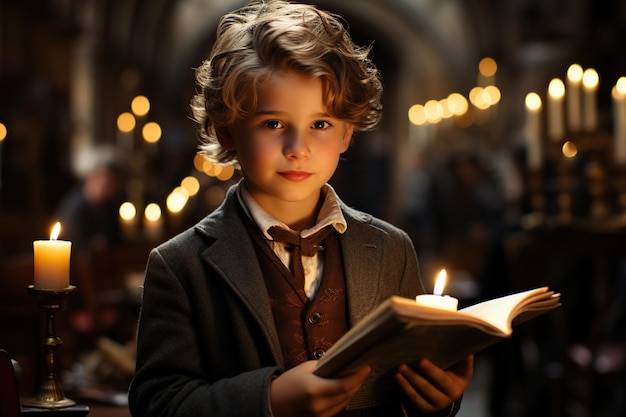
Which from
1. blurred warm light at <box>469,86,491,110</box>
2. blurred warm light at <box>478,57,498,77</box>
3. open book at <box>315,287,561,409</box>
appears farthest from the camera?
blurred warm light at <box>478,57,498,77</box>

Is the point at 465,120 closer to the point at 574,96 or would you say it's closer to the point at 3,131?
the point at 3,131

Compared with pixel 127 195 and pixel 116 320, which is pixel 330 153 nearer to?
pixel 116 320

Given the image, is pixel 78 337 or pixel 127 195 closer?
pixel 78 337

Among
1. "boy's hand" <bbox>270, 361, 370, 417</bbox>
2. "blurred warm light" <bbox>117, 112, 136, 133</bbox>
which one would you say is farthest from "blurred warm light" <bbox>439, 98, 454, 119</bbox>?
"boy's hand" <bbox>270, 361, 370, 417</bbox>

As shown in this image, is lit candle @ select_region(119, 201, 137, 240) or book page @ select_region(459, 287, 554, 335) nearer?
book page @ select_region(459, 287, 554, 335)

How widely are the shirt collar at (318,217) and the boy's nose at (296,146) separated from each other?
16 centimetres

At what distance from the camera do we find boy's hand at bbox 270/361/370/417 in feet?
6.49

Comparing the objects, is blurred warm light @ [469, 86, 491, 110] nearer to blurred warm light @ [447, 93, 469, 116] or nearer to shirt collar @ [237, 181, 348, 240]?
blurred warm light @ [447, 93, 469, 116]

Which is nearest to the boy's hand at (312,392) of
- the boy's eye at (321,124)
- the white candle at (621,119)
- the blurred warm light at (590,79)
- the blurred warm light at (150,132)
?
the boy's eye at (321,124)

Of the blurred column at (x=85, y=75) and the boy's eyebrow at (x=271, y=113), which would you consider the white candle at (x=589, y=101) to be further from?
the blurred column at (x=85, y=75)

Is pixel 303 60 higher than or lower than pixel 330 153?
higher

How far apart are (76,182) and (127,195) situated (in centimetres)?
247

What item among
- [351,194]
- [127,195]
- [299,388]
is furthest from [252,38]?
[351,194]

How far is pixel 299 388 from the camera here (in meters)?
2.01
